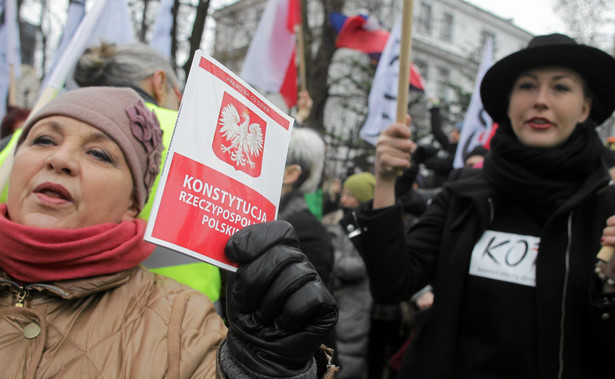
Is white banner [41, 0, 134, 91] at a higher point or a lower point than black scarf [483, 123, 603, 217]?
higher

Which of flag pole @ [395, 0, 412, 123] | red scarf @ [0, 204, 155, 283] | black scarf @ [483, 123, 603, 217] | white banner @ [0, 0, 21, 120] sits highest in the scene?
white banner @ [0, 0, 21, 120]

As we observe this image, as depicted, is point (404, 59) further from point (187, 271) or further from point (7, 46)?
point (7, 46)

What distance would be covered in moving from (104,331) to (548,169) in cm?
166

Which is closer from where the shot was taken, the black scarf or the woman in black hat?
the woman in black hat

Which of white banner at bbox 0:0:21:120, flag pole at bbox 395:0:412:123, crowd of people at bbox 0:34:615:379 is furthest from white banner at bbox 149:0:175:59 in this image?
flag pole at bbox 395:0:412:123

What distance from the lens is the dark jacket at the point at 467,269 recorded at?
5.44ft

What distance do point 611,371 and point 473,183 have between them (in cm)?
85

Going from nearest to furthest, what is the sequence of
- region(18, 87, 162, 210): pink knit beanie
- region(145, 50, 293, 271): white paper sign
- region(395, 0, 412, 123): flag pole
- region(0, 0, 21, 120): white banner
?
region(145, 50, 293, 271): white paper sign
region(18, 87, 162, 210): pink knit beanie
region(395, 0, 412, 123): flag pole
region(0, 0, 21, 120): white banner

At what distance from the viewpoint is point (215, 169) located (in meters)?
1.12

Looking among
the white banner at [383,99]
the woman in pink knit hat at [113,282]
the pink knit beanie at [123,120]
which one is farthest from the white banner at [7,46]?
the white banner at [383,99]

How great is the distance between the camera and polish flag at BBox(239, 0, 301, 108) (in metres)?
4.39

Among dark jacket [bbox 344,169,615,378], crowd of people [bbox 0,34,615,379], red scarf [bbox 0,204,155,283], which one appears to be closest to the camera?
crowd of people [bbox 0,34,615,379]

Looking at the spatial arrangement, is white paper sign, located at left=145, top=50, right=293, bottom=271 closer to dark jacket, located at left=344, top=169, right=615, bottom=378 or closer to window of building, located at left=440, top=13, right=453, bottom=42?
dark jacket, located at left=344, top=169, right=615, bottom=378

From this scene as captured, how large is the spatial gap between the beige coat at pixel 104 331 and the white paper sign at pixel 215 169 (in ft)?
1.22
